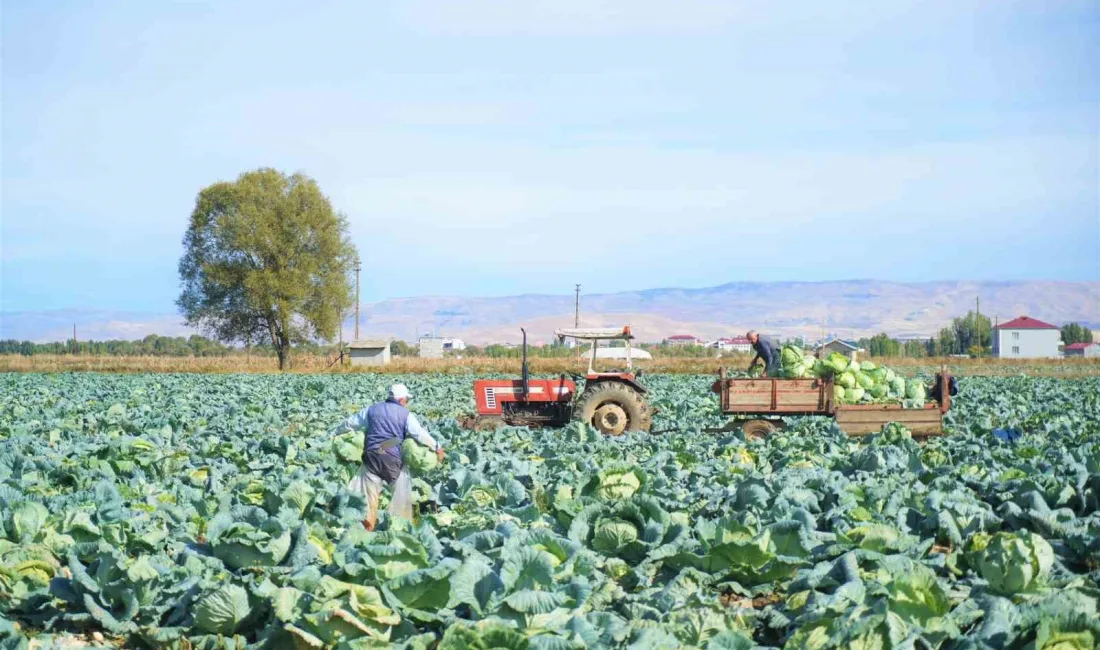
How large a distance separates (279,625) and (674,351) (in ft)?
237

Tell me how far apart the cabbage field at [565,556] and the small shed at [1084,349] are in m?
125

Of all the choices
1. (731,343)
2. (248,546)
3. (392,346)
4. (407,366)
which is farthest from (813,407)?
(392,346)

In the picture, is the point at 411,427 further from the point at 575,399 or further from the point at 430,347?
the point at 430,347

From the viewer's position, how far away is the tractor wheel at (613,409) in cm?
1588

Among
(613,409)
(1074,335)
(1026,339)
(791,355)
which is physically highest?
(1074,335)

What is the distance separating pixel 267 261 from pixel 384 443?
50349 millimetres

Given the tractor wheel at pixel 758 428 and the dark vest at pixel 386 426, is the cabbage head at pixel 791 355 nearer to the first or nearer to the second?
the tractor wheel at pixel 758 428

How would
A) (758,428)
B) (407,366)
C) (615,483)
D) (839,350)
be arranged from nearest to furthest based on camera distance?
(615,483)
(758,428)
(839,350)
(407,366)

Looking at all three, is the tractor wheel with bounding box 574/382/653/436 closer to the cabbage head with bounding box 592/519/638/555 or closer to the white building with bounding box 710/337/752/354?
the white building with bounding box 710/337/752/354

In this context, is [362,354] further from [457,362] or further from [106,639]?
[106,639]

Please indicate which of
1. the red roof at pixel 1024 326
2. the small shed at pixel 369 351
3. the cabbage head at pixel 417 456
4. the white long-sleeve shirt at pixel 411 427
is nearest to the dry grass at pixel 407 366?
the small shed at pixel 369 351

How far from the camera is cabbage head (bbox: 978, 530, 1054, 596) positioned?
6.14 meters

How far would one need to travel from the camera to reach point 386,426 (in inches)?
367

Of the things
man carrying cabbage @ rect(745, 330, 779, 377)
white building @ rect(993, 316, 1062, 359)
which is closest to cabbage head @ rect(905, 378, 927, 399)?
man carrying cabbage @ rect(745, 330, 779, 377)
